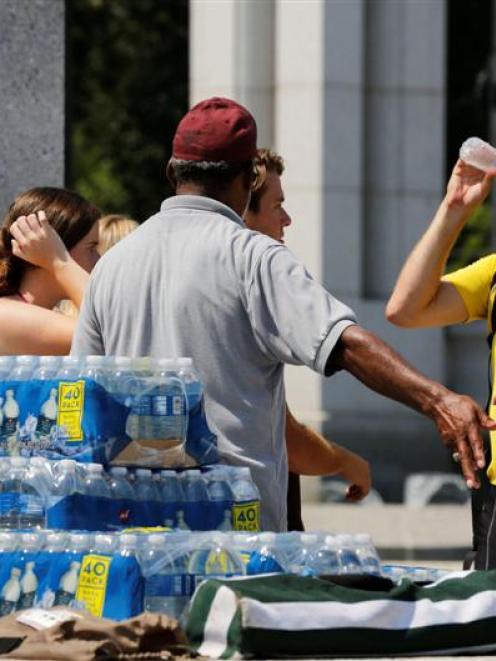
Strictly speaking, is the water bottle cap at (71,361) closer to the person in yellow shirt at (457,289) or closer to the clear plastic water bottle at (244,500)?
the clear plastic water bottle at (244,500)

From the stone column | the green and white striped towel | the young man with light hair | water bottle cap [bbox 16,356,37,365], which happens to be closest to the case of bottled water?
water bottle cap [bbox 16,356,37,365]

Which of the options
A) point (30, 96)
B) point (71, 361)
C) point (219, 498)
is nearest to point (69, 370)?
point (71, 361)

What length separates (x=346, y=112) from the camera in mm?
17031

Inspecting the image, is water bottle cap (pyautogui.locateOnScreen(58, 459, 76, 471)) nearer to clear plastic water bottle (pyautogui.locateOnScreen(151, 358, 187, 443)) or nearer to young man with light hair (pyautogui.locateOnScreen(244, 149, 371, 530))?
clear plastic water bottle (pyautogui.locateOnScreen(151, 358, 187, 443))

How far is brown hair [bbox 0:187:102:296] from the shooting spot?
237 inches

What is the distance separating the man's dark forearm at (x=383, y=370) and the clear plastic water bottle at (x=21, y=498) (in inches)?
30.9

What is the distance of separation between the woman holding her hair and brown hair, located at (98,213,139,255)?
1028 mm

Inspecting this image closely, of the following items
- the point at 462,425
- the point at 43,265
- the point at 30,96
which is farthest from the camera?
the point at 30,96

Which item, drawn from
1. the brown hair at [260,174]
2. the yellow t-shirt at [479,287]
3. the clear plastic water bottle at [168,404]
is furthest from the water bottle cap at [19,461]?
the brown hair at [260,174]

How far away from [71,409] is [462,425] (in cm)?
101

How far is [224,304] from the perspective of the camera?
193 inches

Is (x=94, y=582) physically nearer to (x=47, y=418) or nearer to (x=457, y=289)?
(x=47, y=418)

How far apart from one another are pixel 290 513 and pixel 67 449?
1.66 meters

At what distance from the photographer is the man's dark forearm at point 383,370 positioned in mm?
4430
